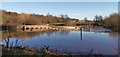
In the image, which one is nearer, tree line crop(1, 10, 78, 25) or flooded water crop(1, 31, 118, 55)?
flooded water crop(1, 31, 118, 55)

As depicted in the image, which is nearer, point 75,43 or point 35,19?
point 75,43

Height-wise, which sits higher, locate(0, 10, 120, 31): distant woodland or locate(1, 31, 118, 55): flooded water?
locate(0, 10, 120, 31): distant woodland

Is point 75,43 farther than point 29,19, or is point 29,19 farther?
point 29,19

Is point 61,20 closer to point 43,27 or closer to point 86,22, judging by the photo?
point 86,22

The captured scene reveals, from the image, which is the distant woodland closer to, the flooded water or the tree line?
the tree line

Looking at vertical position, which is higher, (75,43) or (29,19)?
(29,19)

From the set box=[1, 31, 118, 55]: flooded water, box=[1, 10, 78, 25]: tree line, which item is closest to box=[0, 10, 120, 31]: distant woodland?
box=[1, 10, 78, 25]: tree line

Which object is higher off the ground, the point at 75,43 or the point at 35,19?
the point at 35,19

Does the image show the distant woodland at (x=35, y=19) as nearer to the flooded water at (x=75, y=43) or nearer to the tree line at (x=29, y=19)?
the tree line at (x=29, y=19)

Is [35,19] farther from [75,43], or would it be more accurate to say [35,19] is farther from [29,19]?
[75,43]

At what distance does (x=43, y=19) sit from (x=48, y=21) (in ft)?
5.54

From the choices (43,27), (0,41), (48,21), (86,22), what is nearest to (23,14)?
(43,27)

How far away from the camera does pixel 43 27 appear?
144 ft

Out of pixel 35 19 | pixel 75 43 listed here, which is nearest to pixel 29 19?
pixel 35 19
